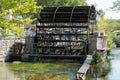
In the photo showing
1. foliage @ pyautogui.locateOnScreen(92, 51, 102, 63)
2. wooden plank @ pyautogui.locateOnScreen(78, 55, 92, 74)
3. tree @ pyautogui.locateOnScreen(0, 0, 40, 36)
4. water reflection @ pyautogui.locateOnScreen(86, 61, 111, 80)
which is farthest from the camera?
foliage @ pyautogui.locateOnScreen(92, 51, 102, 63)

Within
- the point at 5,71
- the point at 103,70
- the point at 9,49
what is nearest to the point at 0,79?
the point at 5,71

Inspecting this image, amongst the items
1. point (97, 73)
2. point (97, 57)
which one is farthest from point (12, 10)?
point (97, 57)

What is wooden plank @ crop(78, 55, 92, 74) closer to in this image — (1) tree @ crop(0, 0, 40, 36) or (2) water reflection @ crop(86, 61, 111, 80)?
(2) water reflection @ crop(86, 61, 111, 80)

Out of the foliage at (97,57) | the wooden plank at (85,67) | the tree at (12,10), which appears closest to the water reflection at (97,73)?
the wooden plank at (85,67)

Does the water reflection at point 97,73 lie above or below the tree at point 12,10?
below

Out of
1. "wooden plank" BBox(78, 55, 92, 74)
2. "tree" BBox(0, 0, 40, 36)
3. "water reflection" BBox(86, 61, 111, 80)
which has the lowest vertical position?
"water reflection" BBox(86, 61, 111, 80)

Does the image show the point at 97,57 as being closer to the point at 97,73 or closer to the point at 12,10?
the point at 97,73

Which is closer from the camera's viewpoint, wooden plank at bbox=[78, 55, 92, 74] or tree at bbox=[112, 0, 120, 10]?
wooden plank at bbox=[78, 55, 92, 74]

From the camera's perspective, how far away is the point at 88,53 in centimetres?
2247

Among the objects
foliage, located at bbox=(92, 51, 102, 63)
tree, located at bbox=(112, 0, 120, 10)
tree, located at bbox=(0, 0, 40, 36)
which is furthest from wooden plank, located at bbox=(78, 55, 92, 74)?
tree, located at bbox=(112, 0, 120, 10)

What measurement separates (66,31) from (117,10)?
606cm

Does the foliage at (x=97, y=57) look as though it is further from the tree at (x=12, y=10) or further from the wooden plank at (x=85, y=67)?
the tree at (x=12, y=10)

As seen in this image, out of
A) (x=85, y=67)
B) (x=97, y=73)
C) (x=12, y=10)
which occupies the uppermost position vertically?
(x=12, y=10)

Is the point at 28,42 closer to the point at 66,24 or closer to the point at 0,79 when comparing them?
the point at 66,24
